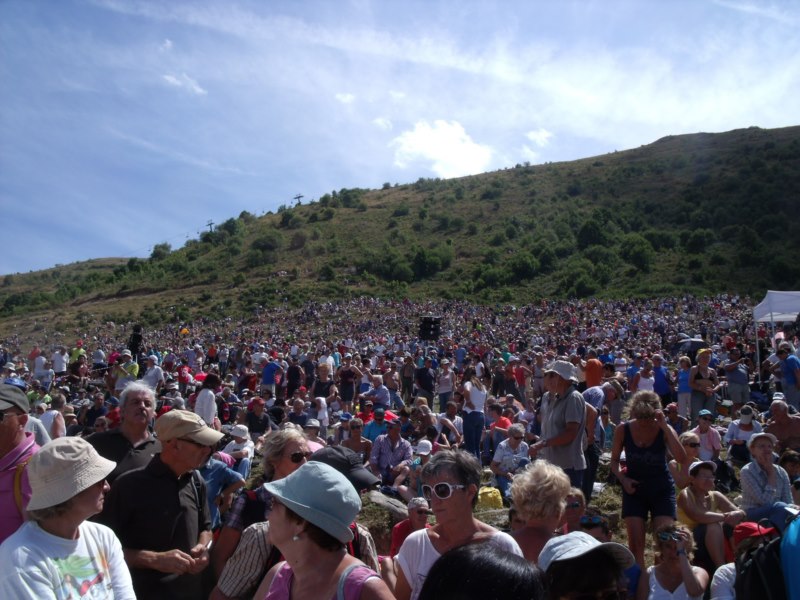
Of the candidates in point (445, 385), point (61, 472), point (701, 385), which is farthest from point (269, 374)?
point (61, 472)

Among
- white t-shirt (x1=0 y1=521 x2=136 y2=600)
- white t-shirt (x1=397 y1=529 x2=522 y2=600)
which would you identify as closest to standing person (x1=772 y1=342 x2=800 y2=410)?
white t-shirt (x1=397 y1=529 x2=522 y2=600)

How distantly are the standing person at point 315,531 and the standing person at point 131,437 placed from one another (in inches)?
68.1

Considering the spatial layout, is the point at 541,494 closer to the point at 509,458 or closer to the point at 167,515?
the point at 167,515

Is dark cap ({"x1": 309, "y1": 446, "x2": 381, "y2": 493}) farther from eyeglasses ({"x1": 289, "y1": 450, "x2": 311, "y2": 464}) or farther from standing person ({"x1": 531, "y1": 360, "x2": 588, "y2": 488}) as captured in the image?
standing person ({"x1": 531, "y1": 360, "x2": 588, "y2": 488})

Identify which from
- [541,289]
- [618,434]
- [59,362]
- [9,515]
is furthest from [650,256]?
[9,515]

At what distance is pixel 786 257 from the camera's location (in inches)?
1837

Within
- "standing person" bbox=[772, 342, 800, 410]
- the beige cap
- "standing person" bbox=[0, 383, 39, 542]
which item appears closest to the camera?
"standing person" bbox=[0, 383, 39, 542]

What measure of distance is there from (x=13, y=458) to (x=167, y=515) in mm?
774

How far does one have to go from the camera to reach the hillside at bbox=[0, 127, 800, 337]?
4994 cm

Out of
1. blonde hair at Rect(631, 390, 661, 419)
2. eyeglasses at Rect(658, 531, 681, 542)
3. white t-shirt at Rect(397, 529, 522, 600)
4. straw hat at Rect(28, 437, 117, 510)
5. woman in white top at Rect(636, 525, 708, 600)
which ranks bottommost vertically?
woman in white top at Rect(636, 525, 708, 600)

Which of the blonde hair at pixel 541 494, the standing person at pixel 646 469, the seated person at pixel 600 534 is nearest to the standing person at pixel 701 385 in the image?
the standing person at pixel 646 469

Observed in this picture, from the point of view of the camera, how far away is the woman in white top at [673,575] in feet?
13.3

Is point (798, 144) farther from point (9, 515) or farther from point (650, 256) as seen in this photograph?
point (9, 515)

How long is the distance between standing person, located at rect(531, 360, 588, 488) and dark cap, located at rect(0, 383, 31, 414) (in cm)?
364
